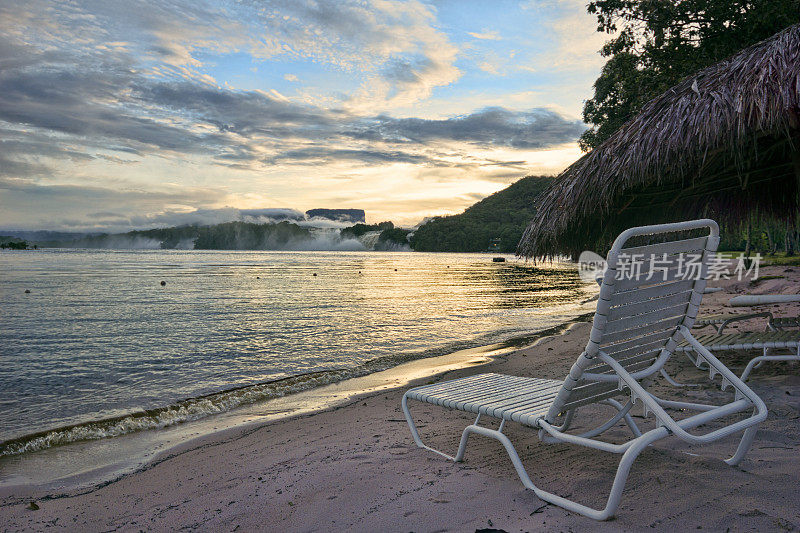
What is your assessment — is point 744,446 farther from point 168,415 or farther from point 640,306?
point 168,415

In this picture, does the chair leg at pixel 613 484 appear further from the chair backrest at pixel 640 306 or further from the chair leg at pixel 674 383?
the chair leg at pixel 674 383

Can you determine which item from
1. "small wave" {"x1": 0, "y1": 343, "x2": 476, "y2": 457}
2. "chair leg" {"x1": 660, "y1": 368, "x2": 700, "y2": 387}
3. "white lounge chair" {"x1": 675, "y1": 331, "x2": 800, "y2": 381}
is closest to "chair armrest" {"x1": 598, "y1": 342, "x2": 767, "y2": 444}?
"white lounge chair" {"x1": 675, "y1": 331, "x2": 800, "y2": 381}

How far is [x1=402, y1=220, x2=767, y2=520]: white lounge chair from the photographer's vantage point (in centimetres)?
218

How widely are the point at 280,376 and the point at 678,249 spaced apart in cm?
652

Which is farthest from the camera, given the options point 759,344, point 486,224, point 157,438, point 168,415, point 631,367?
point 486,224

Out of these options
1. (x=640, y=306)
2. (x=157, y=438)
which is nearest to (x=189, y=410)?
(x=157, y=438)

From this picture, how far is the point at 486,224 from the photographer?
130250 mm

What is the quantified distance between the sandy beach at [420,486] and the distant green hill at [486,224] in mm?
88322

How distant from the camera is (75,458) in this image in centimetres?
462

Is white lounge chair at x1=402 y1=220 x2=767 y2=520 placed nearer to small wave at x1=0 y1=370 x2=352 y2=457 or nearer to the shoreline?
the shoreline

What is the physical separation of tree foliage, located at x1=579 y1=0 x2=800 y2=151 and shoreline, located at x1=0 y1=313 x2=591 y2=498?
7838 millimetres

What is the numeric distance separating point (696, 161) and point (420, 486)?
500 centimetres

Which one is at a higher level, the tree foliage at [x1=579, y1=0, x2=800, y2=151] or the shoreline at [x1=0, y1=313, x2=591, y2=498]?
the tree foliage at [x1=579, y1=0, x2=800, y2=151]

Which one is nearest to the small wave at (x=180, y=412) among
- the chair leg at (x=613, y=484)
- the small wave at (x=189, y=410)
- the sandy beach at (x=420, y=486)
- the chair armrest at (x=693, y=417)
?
the small wave at (x=189, y=410)
